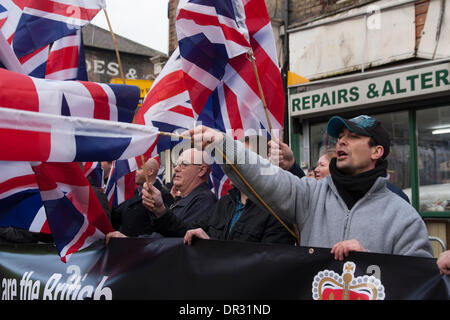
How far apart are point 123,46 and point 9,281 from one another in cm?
2740

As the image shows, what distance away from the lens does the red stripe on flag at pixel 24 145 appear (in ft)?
8.84

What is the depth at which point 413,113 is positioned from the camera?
28.5 feet

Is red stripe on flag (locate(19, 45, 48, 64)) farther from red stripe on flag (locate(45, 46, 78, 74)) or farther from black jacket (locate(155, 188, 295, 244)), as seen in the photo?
black jacket (locate(155, 188, 295, 244))

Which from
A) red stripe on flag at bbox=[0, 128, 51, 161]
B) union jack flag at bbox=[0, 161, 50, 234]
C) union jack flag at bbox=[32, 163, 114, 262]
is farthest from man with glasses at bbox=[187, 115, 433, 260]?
union jack flag at bbox=[0, 161, 50, 234]

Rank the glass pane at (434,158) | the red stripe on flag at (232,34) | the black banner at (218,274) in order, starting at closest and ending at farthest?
the black banner at (218,274) → the red stripe on flag at (232,34) → the glass pane at (434,158)

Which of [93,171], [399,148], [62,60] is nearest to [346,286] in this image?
[93,171]

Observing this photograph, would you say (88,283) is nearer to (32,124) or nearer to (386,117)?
(32,124)

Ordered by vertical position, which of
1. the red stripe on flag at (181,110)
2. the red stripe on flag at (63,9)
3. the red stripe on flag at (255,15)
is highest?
the red stripe on flag at (63,9)

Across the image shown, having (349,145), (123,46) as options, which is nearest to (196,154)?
(349,145)

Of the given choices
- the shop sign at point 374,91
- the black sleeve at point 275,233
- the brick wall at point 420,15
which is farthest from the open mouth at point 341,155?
the brick wall at point 420,15

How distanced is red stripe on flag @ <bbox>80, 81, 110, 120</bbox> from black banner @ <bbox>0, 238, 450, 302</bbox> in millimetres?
873

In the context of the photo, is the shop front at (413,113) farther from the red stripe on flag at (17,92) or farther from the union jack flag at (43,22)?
the red stripe on flag at (17,92)

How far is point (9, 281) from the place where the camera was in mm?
4324

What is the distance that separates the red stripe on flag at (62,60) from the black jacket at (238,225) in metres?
1.98
